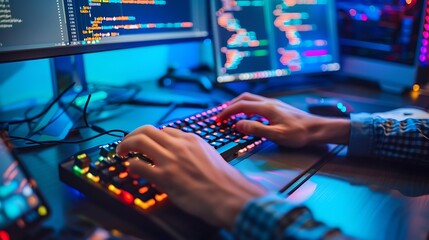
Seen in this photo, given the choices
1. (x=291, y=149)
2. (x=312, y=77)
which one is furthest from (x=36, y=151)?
(x=312, y=77)

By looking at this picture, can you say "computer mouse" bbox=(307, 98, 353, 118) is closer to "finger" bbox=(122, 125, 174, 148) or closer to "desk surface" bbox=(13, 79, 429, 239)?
"desk surface" bbox=(13, 79, 429, 239)

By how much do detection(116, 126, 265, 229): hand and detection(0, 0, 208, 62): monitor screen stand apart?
32 cm

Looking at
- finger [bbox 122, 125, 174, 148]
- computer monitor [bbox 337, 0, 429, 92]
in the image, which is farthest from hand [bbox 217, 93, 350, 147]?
computer monitor [bbox 337, 0, 429, 92]

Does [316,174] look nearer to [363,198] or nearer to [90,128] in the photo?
[363,198]

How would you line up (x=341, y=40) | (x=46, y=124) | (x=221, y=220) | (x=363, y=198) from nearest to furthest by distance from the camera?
(x=221, y=220)
(x=363, y=198)
(x=46, y=124)
(x=341, y=40)

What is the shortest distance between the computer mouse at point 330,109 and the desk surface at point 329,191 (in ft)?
0.67

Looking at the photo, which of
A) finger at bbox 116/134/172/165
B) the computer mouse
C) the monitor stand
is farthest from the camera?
the monitor stand

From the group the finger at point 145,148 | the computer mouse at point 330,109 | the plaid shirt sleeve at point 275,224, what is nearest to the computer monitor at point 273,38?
the computer mouse at point 330,109

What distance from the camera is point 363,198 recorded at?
2.12 ft

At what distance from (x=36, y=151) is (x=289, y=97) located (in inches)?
27.3

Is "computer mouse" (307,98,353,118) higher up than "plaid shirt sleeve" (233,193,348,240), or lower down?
lower down

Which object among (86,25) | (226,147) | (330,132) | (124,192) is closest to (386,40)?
(330,132)

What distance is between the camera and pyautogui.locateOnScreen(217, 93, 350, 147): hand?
2.66ft

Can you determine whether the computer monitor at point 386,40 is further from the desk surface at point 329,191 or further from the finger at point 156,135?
the finger at point 156,135
